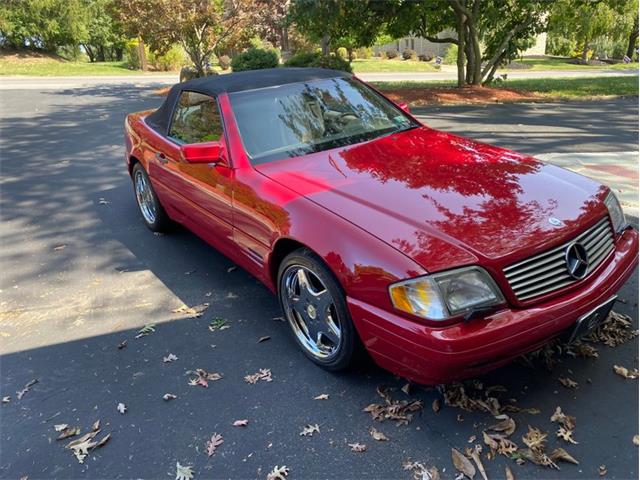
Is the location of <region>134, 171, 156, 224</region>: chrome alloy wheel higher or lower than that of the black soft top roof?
lower

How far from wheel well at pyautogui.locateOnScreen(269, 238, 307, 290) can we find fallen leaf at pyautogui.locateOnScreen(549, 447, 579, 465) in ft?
5.14

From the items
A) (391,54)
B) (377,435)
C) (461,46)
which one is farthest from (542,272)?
(391,54)

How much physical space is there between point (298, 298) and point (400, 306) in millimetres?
882

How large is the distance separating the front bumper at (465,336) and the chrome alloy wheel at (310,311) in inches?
12.1

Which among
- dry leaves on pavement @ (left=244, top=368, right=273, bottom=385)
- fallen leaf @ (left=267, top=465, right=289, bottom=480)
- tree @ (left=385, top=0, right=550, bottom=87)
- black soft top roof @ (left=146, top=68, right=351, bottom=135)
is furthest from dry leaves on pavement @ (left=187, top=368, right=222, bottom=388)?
tree @ (left=385, top=0, right=550, bottom=87)

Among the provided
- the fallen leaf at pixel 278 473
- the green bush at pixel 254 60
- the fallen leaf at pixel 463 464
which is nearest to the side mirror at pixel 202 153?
the fallen leaf at pixel 278 473

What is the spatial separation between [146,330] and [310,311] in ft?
4.23

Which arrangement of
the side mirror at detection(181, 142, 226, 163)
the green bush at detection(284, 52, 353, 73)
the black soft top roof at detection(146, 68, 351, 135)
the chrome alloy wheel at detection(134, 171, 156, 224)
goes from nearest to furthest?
the side mirror at detection(181, 142, 226, 163) < the black soft top roof at detection(146, 68, 351, 135) < the chrome alloy wheel at detection(134, 171, 156, 224) < the green bush at detection(284, 52, 353, 73)

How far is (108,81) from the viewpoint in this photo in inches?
918

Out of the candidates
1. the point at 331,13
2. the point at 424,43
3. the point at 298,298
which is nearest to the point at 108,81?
the point at 331,13

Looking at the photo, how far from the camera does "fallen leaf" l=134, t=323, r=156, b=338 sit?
3541 millimetres

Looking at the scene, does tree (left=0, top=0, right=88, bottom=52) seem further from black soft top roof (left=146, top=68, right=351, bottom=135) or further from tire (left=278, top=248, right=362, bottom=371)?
tire (left=278, top=248, right=362, bottom=371)

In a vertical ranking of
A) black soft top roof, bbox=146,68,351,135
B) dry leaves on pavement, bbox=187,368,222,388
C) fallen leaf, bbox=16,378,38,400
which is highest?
black soft top roof, bbox=146,68,351,135

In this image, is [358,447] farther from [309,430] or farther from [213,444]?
[213,444]
